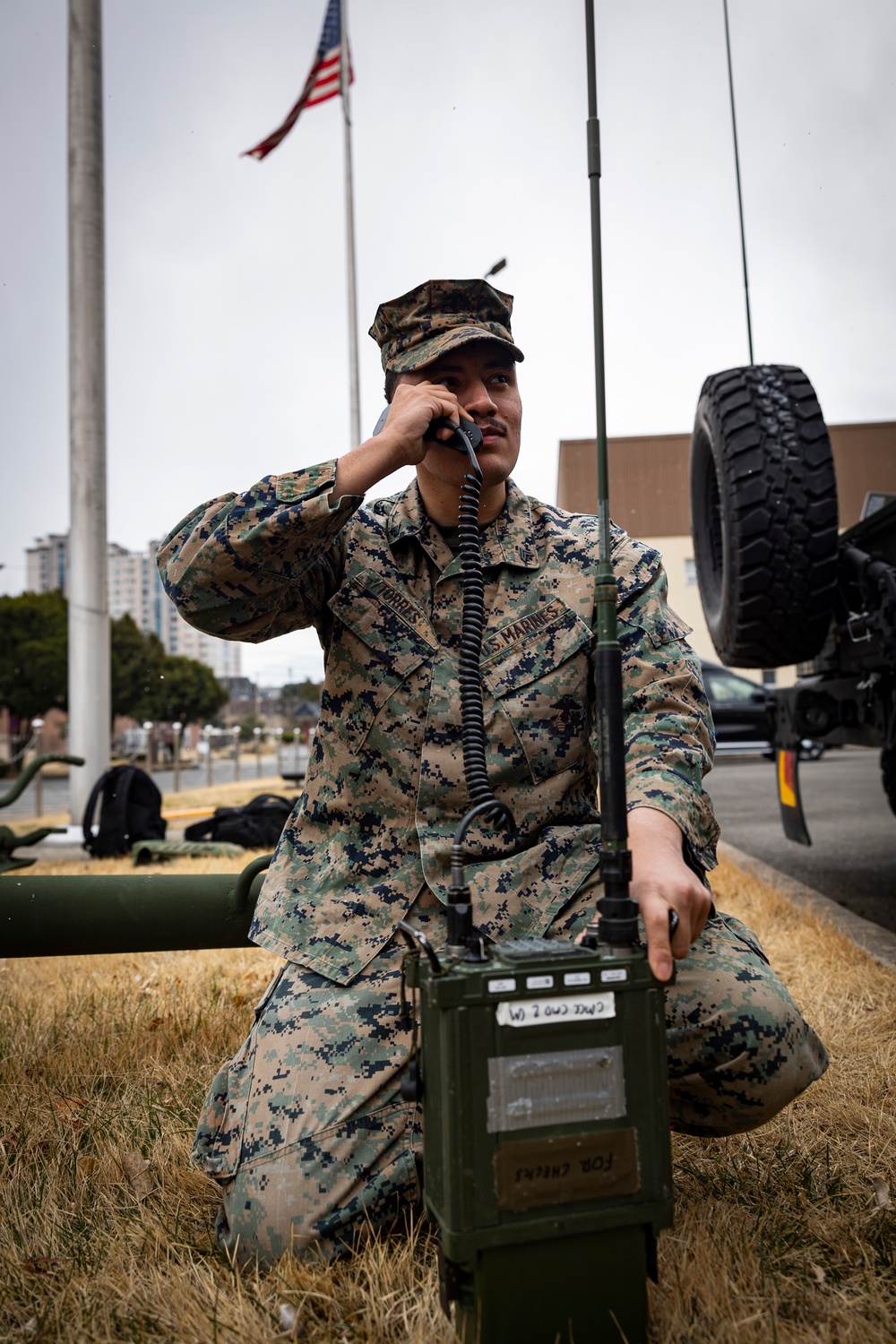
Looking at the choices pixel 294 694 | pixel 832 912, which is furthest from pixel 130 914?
pixel 294 694

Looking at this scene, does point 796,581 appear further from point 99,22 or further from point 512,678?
point 99,22

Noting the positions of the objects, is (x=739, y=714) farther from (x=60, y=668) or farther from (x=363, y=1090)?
(x=60, y=668)

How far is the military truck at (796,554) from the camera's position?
357 cm

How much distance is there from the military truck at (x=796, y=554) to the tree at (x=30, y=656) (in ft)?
127

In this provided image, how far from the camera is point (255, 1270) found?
1.56 m

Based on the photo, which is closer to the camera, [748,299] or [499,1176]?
[499,1176]

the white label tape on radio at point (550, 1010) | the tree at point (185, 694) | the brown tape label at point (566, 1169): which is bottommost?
the brown tape label at point (566, 1169)

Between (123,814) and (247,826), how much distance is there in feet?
2.63

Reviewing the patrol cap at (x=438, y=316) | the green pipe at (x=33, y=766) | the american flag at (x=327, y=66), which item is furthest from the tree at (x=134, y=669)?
the patrol cap at (x=438, y=316)

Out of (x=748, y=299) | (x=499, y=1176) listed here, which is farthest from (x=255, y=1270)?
(x=748, y=299)

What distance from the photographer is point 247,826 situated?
251 inches

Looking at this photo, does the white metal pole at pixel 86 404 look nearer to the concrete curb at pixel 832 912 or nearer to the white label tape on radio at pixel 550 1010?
the concrete curb at pixel 832 912

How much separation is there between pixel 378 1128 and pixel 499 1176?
0.64 m

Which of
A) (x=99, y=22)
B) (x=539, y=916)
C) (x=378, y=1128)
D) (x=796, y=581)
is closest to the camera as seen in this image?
(x=378, y=1128)
